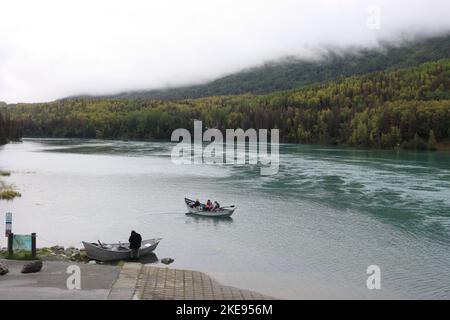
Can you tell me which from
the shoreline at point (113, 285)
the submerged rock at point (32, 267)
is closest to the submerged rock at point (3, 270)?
the shoreline at point (113, 285)

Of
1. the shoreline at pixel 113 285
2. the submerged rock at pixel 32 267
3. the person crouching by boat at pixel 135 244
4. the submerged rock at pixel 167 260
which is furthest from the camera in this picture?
the person crouching by boat at pixel 135 244

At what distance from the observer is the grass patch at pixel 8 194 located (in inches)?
Answer: 2200

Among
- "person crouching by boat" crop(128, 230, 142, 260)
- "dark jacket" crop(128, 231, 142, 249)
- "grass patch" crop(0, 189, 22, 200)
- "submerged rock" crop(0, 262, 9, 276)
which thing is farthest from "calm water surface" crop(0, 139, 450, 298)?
"submerged rock" crop(0, 262, 9, 276)

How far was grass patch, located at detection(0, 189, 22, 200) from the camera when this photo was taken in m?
55.9

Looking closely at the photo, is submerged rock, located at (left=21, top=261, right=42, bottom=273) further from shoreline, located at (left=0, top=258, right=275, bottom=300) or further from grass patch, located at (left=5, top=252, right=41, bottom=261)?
grass patch, located at (left=5, top=252, right=41, bottom=261)

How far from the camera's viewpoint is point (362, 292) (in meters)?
27.3

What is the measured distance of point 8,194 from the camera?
56.5m

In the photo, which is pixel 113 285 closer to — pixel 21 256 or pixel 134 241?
pixel 21 256

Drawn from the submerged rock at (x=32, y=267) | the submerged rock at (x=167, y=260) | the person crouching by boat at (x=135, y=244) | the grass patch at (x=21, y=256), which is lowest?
the submerged rock at (x=167, y=260)

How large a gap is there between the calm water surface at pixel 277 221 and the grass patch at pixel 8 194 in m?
1.27

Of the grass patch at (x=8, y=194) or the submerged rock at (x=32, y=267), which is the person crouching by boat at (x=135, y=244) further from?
the grass patch at (x=8, y=194)

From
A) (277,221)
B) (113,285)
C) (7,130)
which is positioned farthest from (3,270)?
(7,130)

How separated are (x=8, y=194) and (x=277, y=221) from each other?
31.0 metres
